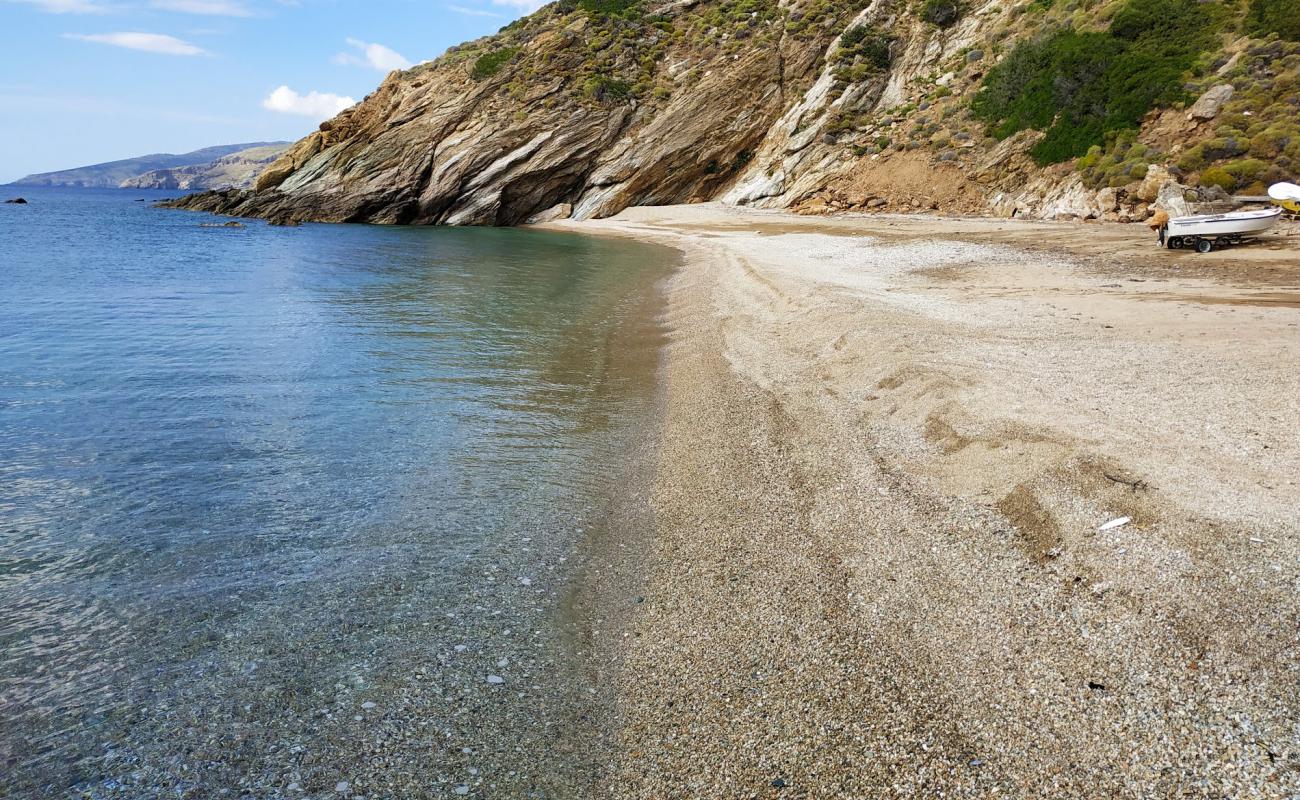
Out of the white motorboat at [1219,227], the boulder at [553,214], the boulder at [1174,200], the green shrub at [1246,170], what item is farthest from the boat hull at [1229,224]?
the boulder at [553,214]

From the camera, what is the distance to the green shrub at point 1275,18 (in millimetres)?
23328

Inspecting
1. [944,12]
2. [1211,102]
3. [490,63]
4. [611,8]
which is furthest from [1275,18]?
[490,63]

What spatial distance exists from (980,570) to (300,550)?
17.2 feet

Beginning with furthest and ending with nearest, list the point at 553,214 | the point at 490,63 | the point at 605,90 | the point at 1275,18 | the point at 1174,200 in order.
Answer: the point at 490,63 < the point at 553,214 < the point at 605,90 < the point at 1275,18 < the point at 1174,200

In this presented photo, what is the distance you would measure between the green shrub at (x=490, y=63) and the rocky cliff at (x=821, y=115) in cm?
20

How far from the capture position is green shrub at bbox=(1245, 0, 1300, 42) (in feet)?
76.5

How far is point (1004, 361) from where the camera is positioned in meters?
9.19

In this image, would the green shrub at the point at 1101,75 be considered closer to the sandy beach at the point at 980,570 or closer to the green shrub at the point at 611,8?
the sandy beach at the point at 980,570

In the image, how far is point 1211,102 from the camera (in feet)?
75.0

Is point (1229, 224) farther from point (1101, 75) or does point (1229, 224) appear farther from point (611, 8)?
point (611, 8)

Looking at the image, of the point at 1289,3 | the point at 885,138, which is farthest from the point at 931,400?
the point at 885,138

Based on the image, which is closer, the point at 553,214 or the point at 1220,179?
the point at 1220,179

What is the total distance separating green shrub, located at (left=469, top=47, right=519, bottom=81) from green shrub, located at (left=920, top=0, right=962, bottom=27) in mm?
28924

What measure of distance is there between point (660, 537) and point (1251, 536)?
414cm
